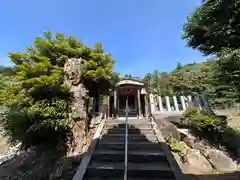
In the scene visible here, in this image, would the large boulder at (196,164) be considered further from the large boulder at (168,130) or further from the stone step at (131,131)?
the stone step at (131,131)

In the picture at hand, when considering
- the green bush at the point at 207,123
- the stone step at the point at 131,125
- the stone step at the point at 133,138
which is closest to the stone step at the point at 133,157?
the stone step at the point at 133,138

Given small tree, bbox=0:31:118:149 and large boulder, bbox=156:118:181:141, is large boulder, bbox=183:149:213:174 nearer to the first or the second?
large boulder, bbox=156:118:181:141

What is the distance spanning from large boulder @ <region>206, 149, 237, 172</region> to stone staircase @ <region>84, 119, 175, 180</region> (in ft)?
6.71

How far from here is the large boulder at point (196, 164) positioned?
14.6 feet

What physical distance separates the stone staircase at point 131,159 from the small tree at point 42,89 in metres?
1.21

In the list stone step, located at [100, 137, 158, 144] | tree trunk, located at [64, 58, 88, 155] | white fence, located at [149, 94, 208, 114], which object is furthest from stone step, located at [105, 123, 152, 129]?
white fence, located at [149, 94, 208, 114]

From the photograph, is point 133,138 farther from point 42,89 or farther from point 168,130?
point 42,89

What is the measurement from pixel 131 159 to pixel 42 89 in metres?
3.29

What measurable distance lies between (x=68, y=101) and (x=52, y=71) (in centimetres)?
133

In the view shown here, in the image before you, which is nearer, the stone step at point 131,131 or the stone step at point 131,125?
the stone step at point 131,131

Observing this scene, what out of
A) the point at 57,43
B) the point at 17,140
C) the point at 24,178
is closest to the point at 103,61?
the point at 57,43

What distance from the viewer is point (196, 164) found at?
15.3 ft

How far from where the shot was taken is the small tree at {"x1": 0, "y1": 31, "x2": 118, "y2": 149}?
431 centimetres

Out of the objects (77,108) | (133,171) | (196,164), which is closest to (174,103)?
(196,164)
